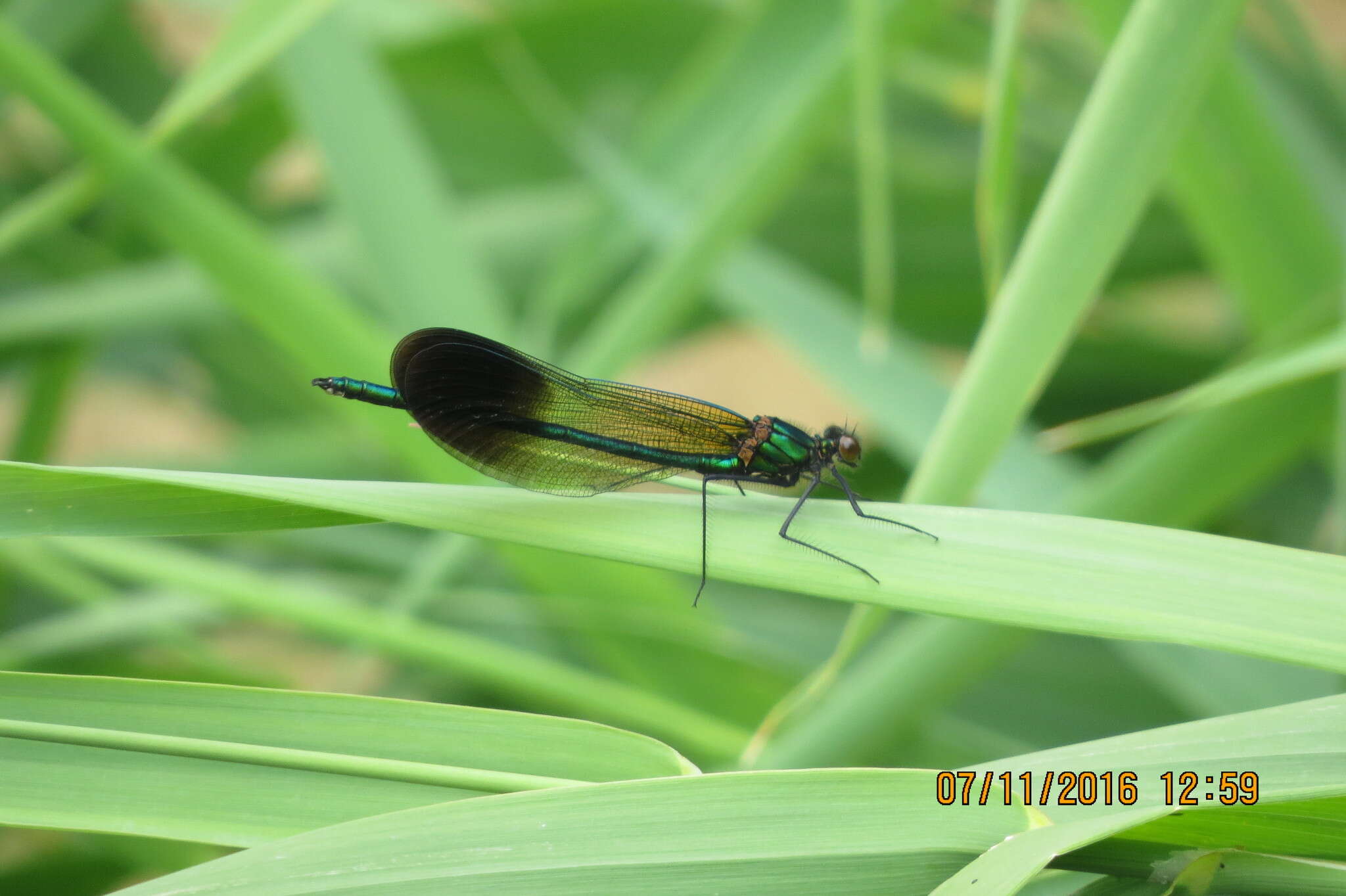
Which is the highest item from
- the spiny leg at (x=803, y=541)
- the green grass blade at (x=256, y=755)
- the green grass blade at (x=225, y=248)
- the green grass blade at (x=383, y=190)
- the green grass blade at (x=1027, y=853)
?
the green grass blade at (x=383, y=190)

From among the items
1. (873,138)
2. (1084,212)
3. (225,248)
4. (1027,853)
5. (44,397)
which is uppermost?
(44,397)

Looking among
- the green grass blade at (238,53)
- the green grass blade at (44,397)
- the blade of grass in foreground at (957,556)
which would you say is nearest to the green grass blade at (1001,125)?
the blade of grass in foreground at (957,556)

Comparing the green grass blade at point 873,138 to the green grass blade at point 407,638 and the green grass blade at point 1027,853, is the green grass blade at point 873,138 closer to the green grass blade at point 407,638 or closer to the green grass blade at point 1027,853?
the green grass blade at point 407,638

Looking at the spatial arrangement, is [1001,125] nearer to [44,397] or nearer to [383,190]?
[383,190]

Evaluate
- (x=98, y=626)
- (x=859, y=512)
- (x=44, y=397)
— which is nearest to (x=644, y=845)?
(x=859, y=512)
